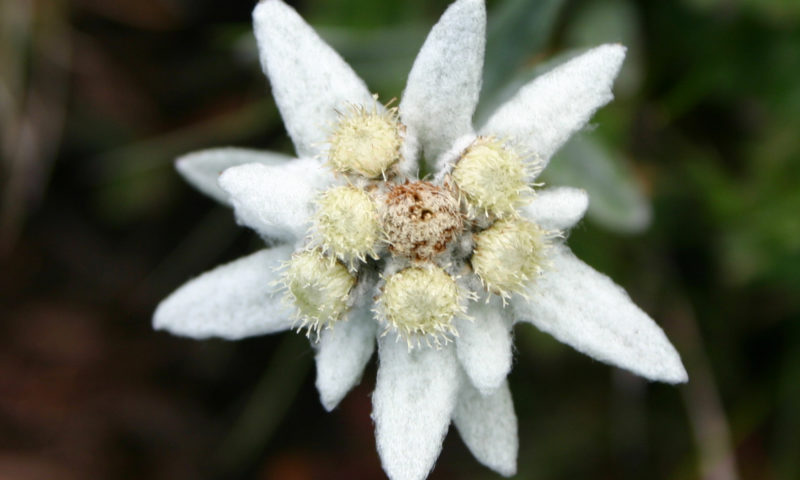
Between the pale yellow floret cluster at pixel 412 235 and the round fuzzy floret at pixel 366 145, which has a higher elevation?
the round fuzzy floret at pixel 366 145

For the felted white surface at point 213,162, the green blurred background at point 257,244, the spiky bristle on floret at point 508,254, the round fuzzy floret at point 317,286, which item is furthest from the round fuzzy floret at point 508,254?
the green blurred background at point 257,244

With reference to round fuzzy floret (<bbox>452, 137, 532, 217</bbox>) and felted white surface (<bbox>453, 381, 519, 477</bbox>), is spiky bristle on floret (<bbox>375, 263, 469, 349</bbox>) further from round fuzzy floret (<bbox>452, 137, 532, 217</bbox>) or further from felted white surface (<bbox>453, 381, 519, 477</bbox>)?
felted white surface (<bbox>453, 381, 519, 477</bbox>)

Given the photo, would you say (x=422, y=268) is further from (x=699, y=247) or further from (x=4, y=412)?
(x=4, y=412)

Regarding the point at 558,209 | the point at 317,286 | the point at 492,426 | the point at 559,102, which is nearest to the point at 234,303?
the point at 317,286

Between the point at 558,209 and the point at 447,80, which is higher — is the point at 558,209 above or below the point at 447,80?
below

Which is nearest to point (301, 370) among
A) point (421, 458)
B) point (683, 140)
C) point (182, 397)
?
point (182, 397)

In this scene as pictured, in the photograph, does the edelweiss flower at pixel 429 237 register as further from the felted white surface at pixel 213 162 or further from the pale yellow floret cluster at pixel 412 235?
the felted white surface at pixel 213 162

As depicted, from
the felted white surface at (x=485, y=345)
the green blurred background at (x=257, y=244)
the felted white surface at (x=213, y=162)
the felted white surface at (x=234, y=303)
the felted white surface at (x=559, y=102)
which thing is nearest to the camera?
the felted white surface at (x=485, y=345)

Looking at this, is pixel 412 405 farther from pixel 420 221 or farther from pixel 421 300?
pixel 420 221

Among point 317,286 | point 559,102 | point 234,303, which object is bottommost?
point 234,303
